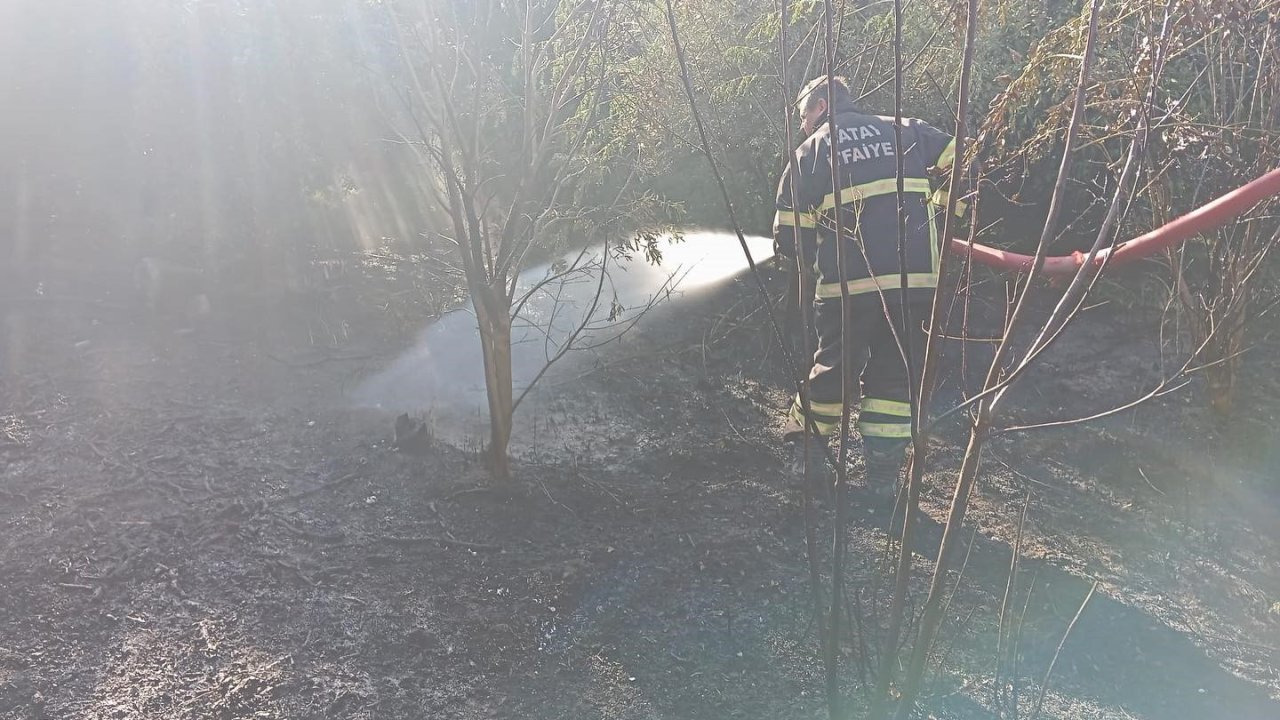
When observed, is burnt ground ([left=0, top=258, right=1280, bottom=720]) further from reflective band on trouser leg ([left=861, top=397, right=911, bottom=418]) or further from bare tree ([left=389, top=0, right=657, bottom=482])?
bare tree ([left=389, top=0, right=657, bottom=482])

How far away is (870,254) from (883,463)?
3.34 ft

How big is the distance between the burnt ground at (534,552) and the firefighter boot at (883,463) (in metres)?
0.12

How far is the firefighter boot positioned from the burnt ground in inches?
4.8

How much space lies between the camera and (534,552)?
3.39 metres

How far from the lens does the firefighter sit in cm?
373

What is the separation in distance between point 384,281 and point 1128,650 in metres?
4.93

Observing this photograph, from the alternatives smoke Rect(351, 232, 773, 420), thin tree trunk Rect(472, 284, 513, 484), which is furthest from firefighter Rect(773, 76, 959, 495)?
thin tree trunk Rect(472, 284, 513, 484)

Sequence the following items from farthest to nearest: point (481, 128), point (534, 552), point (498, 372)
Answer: point (481, 128)
point (498, 372)
point (534, 552)

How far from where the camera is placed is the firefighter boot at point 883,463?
13.6 ft

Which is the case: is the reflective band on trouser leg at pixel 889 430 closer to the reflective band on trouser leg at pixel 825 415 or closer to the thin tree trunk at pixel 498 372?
the reflective band on trouser leg at pixel 825 415

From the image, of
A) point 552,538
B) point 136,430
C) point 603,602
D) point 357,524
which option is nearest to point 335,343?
point 136,430

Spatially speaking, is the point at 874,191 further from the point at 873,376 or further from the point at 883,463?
the point at 883,463

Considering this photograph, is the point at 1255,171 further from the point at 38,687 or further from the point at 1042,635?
the point at 38,687

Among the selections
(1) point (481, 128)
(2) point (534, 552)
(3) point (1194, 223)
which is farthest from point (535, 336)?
(3) point (1194, 223)
